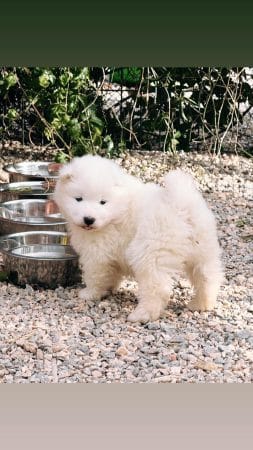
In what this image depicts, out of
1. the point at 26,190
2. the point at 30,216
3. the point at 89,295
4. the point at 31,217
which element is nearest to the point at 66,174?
the point at 89,295

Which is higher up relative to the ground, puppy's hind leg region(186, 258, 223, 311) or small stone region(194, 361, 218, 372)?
puppy's hind leg region(186, 258, 223, 311)

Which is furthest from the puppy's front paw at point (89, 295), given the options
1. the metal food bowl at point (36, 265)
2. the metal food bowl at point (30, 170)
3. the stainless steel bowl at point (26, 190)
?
the metal food bowl at point (30, 170)

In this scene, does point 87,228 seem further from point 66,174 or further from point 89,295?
point 89,295

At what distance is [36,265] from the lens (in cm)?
280

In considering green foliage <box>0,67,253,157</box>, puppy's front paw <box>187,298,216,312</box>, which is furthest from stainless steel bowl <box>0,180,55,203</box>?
puppy's front paw <box>187,298,216,312</box>

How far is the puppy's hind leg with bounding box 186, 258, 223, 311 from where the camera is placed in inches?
99.7

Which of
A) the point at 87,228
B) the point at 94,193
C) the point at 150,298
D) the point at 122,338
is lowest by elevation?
the point at 122,338

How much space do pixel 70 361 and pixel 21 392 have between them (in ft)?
2.05

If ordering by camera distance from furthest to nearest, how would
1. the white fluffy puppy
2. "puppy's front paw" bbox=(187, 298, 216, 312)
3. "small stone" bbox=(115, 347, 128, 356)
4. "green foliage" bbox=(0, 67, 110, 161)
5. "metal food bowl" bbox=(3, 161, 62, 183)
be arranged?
"green foliage" bbox=(0, 67, 110, 161) < "metal food bowl" bbox=(3, 161, 62, 183) < "puppy's front paw" bbox=(187, 298, 216, 312) < the white fluffy puppy < "small stone" bbox=(115, 347, 128, 356)

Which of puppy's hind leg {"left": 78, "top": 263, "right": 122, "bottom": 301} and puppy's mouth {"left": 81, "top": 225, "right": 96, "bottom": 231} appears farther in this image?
puppy's hind leg {"left": 78, "top": 263, "right": 122, "bottom": 301}

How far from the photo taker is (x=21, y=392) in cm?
167

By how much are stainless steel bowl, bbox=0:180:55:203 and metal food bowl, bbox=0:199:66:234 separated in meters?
0.09

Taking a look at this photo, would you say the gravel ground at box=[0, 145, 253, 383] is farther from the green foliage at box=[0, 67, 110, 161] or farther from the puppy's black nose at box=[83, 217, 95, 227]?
the green foliage at box=[0, 67, 110, 161]

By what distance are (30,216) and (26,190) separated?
0.78ft
